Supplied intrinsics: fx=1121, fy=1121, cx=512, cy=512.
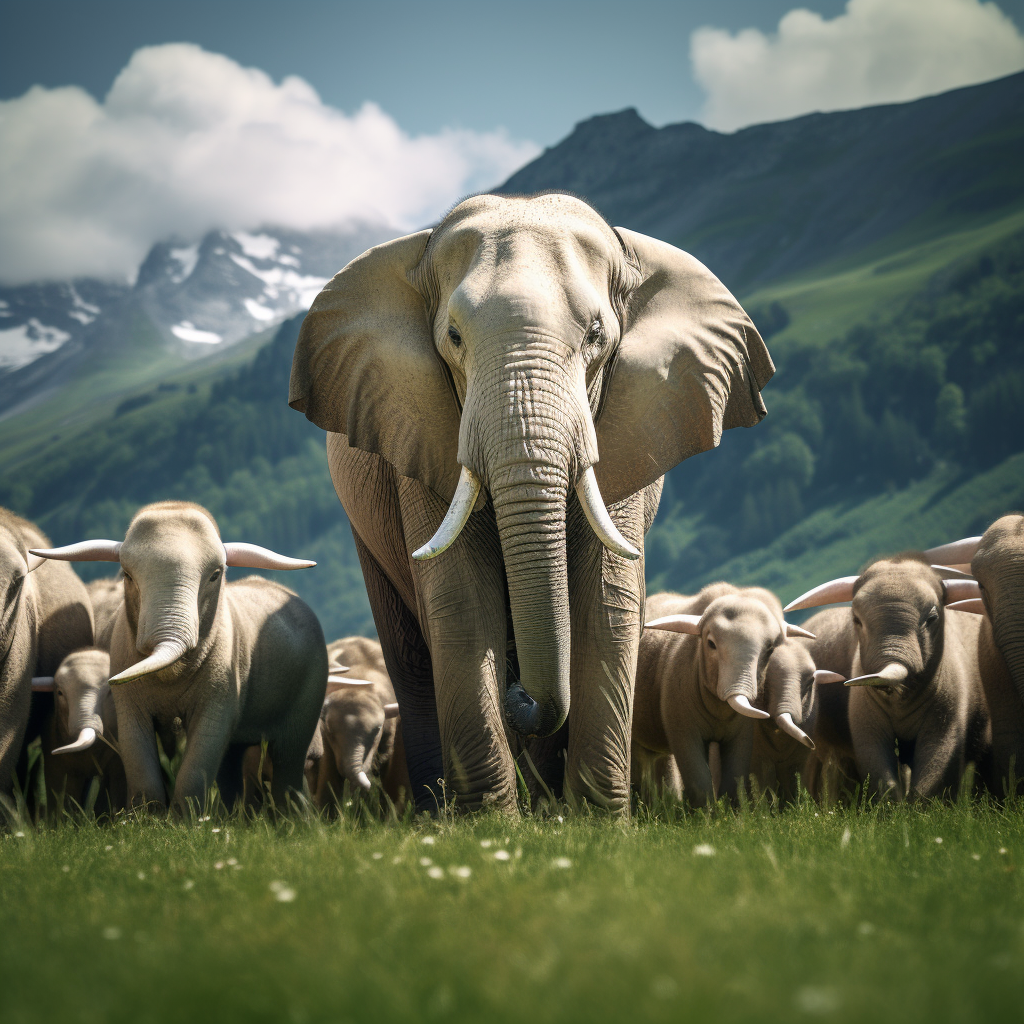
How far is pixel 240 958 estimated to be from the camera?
3.03 meters

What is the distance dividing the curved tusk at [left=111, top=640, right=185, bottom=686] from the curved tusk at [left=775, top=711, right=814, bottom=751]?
4.65 meters

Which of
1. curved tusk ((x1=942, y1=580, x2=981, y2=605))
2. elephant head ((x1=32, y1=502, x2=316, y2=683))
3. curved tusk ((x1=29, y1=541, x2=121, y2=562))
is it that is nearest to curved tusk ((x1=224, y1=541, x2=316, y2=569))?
elephant head ((x1=32, y1=502, x2=316, y2=683))

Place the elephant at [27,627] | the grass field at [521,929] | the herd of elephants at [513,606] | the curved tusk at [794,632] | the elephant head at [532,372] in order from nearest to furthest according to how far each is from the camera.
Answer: the grass field at [521,929], the elephant head at [532,372], the herd of elephants at [513,606], the elephant at [27,627], the curved tusk at [794,632]

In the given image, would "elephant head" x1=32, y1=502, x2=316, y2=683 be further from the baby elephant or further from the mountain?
the mountain

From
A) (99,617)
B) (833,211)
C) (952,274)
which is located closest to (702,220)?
(833,211)

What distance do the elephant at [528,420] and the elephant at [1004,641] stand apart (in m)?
2.39

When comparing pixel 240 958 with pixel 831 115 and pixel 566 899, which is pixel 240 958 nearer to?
pixel 566 899

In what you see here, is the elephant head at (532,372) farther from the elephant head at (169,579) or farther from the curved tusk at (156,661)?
the curved tusk at (156,661)

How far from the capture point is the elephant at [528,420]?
590 centimetres

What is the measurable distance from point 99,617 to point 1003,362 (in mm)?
107723

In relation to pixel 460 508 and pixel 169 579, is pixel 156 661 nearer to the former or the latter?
pixel 169 579

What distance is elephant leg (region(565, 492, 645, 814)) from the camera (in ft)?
22.2

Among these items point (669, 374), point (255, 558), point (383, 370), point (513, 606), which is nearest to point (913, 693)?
point (669, 374)

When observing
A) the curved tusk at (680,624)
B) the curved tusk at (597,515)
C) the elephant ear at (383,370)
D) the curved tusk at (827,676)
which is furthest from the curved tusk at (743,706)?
the elephant ear at (383,370)
